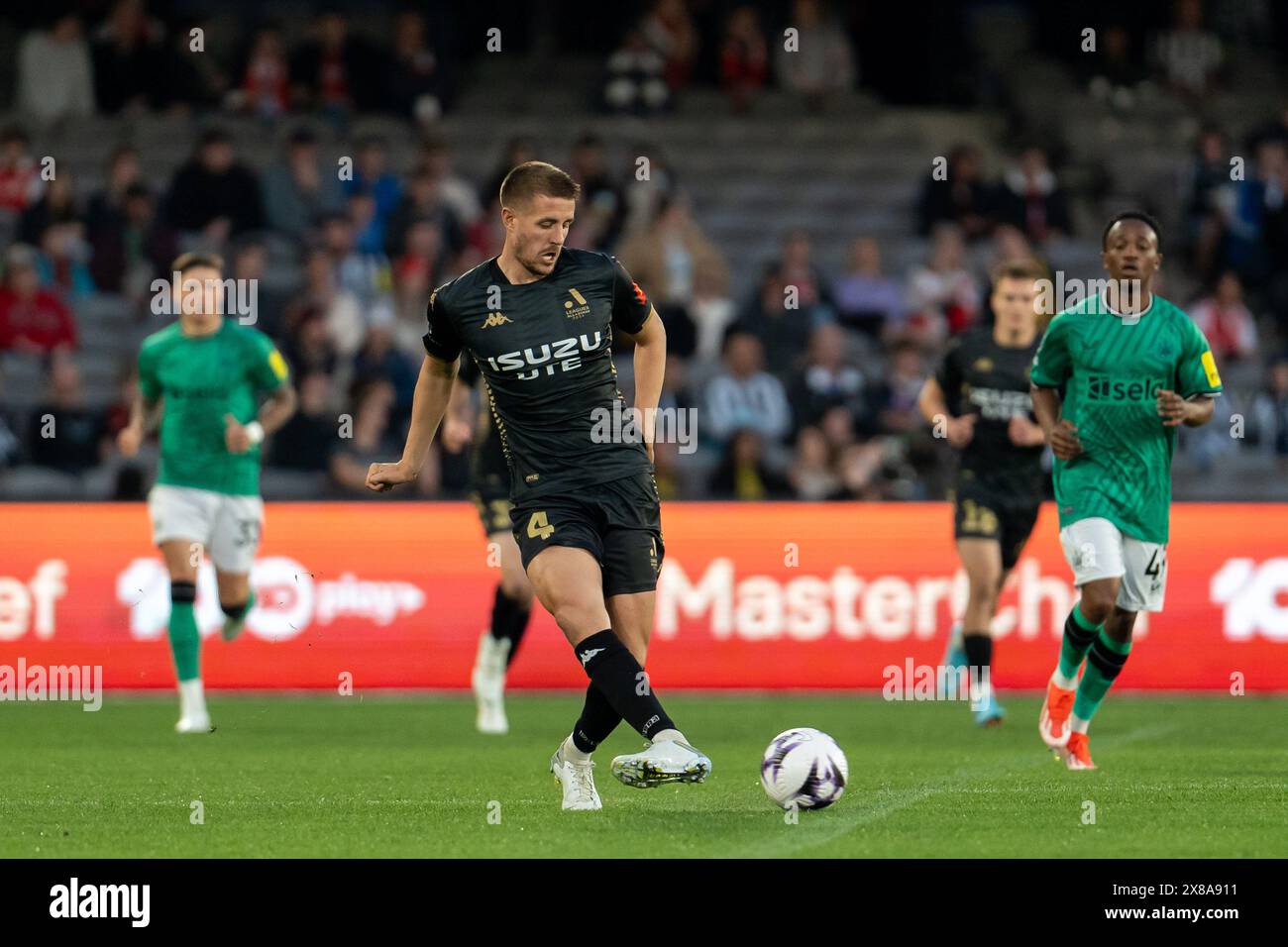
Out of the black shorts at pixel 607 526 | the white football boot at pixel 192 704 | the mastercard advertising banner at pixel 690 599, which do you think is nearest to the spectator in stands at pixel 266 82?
the mastercard advertising banner at pixel 690 599

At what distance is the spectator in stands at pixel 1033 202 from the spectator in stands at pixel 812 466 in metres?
4.32

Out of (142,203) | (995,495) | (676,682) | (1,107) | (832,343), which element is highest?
(1,107)

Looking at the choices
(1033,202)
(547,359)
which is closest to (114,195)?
(1033,202)

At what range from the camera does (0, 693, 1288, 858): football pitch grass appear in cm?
780

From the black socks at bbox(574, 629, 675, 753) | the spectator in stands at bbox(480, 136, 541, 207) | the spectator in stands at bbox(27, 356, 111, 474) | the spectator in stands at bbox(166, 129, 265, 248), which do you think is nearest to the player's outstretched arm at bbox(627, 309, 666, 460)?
the black socks at bbox(574, 629, 675, 753)

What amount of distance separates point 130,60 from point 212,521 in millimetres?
10722

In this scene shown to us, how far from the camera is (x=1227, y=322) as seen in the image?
66.6 ft

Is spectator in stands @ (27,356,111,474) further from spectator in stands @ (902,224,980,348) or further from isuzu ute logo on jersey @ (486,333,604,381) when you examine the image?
isuzu ute logo on jersey @ (486,333,604,381)

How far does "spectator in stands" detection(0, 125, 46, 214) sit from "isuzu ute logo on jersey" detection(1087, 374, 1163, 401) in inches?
506

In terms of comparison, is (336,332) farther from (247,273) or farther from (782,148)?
(782,148)

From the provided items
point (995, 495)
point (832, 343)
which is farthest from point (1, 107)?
point (995, 495)

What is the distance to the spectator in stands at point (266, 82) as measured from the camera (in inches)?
872

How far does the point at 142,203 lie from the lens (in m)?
20.4

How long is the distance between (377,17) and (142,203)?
5.20 meters
